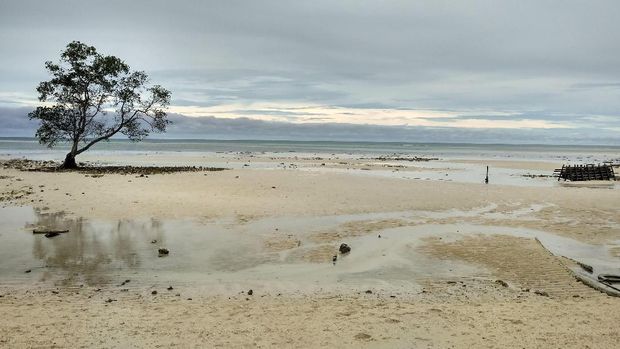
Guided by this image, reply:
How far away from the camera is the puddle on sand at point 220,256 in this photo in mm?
10906

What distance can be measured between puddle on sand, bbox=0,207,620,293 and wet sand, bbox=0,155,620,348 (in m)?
0.07

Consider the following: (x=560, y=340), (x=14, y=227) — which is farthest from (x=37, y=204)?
(x=560, y=340)

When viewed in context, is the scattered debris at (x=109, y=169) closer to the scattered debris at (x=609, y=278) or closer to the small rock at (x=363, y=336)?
the small rock at (x=363, y=336)

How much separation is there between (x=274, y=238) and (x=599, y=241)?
11.1 m

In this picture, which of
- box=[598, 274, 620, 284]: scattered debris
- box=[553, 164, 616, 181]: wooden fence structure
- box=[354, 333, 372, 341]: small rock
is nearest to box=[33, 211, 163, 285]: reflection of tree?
box=[354, 333, 372, 341]: small rock

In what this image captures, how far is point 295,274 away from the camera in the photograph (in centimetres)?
1161

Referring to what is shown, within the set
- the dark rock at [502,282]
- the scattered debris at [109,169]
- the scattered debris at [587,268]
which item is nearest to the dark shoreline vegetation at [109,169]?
the scattered debris at [109,169]

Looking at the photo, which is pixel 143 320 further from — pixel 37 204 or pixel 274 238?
pixel 37 204

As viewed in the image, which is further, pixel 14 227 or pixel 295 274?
pixel 14 227

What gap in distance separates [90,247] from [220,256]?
3995 millimetres

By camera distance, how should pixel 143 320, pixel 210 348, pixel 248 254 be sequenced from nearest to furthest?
pixel 210 348
pixel 143 320
pixel 248 254

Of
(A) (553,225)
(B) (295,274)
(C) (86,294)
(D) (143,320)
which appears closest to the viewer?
(D) (143,320)

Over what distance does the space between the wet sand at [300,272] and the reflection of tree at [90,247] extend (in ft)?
0.22

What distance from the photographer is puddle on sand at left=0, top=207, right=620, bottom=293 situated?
10.9 meters
